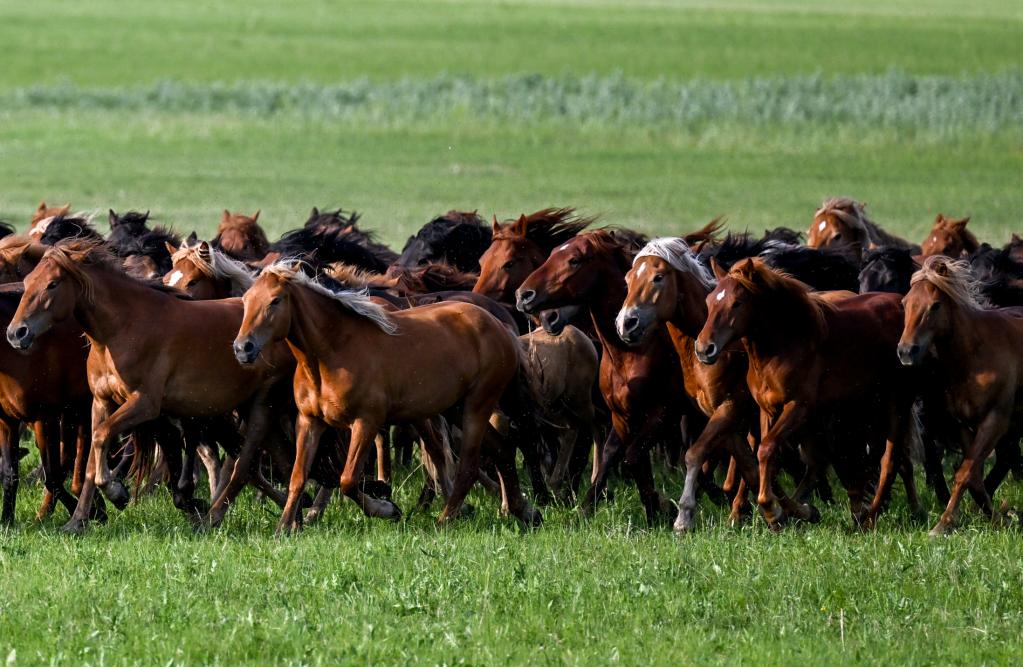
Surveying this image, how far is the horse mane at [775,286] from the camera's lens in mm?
9758

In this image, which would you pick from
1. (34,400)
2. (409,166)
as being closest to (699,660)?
(34,400)

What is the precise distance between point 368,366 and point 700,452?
202 cm

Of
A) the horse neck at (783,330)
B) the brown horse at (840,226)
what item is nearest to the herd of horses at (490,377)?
the horse neck at (783,330)

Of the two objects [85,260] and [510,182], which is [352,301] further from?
[510,182]

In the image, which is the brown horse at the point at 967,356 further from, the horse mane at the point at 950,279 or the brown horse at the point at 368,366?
the brown horse at the point at 368,366

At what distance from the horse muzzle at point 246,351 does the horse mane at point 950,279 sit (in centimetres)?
391

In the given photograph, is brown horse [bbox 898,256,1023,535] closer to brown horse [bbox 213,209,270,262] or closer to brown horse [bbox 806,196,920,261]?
brown horse [bbox 806,196,920,261]

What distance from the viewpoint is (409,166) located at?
3778cm

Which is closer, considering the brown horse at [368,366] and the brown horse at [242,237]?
the brown horse at [368,366]

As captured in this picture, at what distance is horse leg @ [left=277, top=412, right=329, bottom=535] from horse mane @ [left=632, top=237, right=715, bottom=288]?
2.21 meters

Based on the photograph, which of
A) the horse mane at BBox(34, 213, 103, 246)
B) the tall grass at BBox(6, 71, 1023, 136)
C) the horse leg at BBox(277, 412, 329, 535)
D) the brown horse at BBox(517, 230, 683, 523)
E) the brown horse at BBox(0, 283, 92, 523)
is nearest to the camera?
the horse leg at BBox(277, 412, 329, 535)

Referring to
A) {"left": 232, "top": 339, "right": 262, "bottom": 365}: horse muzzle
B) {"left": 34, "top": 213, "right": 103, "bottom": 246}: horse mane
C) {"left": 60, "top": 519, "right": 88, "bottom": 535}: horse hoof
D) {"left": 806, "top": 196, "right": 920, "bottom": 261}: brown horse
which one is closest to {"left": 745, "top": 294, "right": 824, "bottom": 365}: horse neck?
{"left": 232, "top": 339, "right": 262, "bottom": 365}: horse muzzle

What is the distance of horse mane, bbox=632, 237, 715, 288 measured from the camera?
10.2 m

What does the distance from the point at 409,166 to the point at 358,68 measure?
89.5 feet
